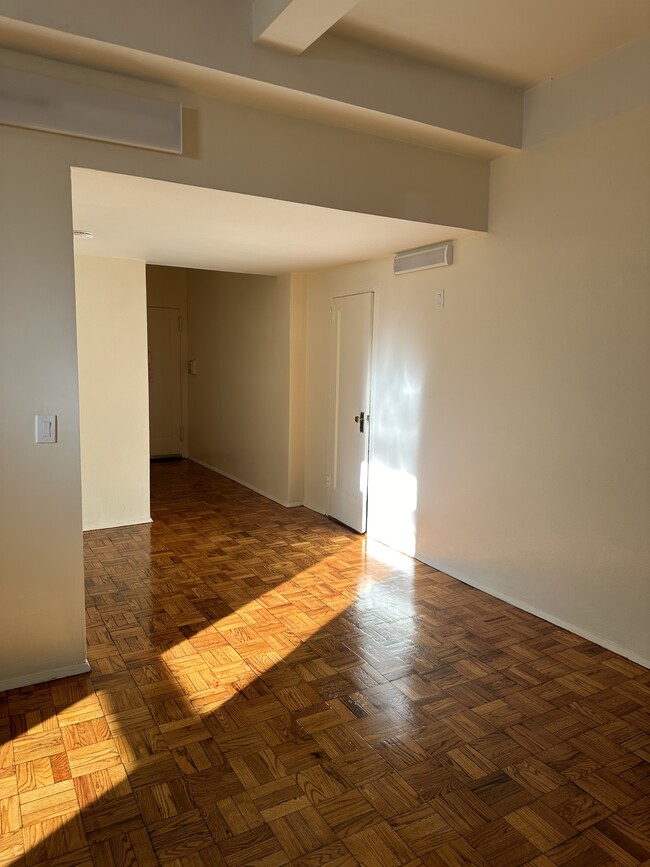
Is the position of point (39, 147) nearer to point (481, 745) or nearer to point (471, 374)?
point (471, 374)

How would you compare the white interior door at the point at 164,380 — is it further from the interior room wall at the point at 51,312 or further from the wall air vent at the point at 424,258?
the interior room wall at the point at 51,312

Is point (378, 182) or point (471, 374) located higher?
point (378, 182)

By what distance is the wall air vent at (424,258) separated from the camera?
3.85 m

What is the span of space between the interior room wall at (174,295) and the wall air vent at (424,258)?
3998 millimetres

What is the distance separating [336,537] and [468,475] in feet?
4.45

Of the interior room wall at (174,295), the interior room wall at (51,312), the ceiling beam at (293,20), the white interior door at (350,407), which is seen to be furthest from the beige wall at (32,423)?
the interior room wall at (174,295)

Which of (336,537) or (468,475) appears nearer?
(468,475)

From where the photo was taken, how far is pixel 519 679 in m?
2.75

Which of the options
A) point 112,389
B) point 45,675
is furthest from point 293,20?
point 112,389

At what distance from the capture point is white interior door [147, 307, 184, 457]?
752 cm

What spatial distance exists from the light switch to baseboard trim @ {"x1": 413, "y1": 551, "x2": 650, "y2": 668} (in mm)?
2519

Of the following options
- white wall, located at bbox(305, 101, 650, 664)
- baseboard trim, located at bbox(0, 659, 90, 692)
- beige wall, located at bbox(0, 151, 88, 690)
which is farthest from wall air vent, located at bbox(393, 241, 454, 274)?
baseboard trim, located at bbox(0, 659, 90, 692)

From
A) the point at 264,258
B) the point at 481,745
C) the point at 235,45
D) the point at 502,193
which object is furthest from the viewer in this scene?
the point at 264,258

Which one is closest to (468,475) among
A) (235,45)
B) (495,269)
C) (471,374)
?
(471,374)
